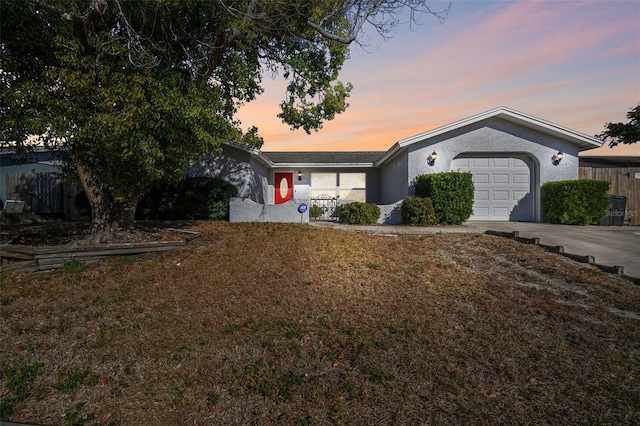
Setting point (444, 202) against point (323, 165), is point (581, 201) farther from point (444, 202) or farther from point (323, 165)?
point (323, 165)

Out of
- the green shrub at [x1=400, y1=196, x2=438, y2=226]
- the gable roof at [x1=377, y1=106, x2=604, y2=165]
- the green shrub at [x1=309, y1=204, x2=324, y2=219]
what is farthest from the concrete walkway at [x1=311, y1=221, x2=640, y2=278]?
the green shrub at [x1=309, y1=204, x2=324, y2=219]

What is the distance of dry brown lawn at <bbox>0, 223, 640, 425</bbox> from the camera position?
341 cm

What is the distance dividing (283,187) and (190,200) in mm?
7902

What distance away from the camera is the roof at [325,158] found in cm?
2070

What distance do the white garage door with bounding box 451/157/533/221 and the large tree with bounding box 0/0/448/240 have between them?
8027 mm

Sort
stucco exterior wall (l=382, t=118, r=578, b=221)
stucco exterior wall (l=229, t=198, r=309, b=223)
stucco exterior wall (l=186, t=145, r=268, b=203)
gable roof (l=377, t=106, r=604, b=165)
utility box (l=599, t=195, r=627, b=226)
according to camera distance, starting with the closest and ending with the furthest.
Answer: stucco exterior wall (l=229, t=198, r=309, b=223) < utility box (l=599, t=195, r=627, b=226) < gable roof (l=377, t=106, r=604, b=165) < stucco exterior wall (l=382, t=118, r=578, b=221) < stucco exterior wall (l=186, t=145, r=268, b=203)

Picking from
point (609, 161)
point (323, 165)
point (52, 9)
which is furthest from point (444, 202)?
point (609, 161)

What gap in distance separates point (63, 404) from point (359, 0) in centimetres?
856

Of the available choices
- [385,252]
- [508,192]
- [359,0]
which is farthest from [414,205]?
[359,0]

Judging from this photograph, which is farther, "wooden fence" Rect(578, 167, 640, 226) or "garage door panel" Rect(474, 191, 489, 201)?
"garage door panel" Rect(474, 191, 489, 201)

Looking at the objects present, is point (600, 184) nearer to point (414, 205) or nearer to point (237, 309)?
point (414, 205)

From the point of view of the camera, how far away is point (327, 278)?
21.2 ft

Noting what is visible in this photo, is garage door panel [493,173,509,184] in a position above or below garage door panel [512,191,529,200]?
above

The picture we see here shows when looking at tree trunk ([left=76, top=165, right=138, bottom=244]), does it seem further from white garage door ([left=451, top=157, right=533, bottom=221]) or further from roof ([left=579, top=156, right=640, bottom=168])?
roof ([left=579, top=156, right=640, bottom=168])
